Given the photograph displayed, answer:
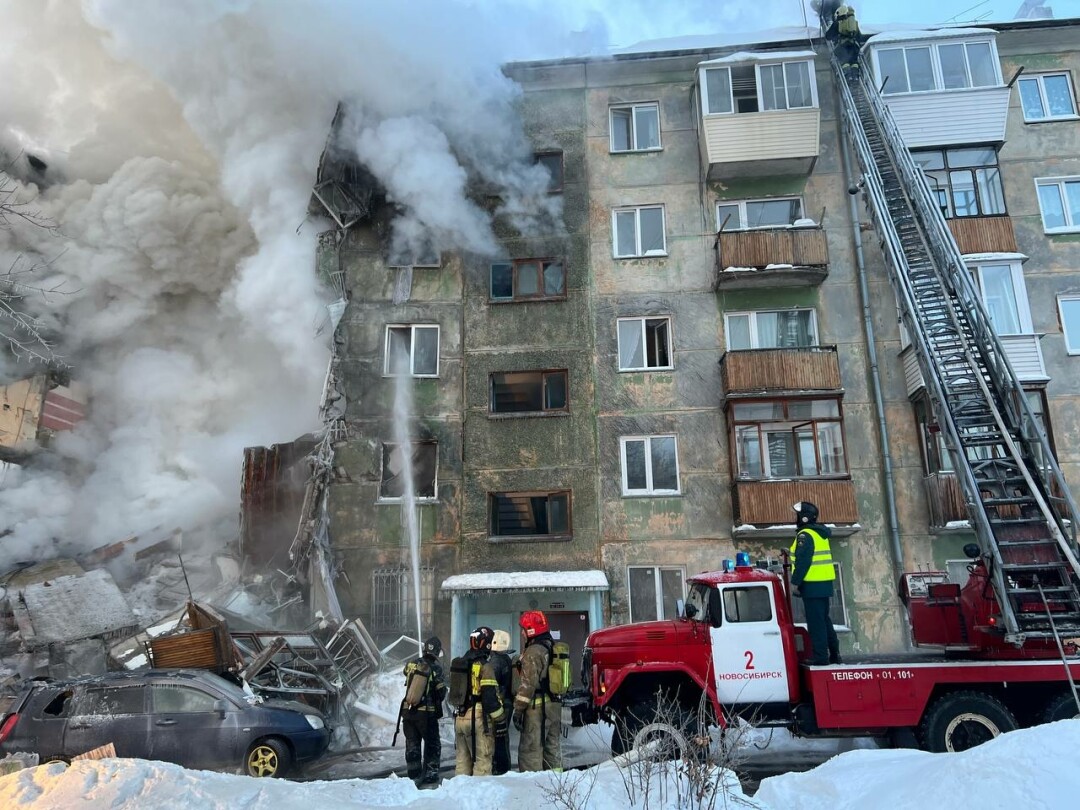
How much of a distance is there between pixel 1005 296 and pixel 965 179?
301 centimetres

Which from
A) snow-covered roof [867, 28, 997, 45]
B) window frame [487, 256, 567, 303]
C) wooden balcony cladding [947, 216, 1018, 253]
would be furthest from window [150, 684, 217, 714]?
snow-covered roof [867, 28, 997, 45]

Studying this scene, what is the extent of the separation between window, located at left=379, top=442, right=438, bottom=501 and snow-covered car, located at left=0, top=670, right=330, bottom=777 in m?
6.84

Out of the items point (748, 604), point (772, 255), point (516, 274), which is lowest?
point (748, 604)

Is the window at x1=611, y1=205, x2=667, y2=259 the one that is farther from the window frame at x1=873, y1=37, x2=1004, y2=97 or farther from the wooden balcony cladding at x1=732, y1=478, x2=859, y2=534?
the wooden balcony cladding at x1=732, y1=478, x2=859, y2=534

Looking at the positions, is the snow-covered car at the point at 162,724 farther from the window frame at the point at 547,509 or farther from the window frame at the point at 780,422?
the window frame at the point at 780,422

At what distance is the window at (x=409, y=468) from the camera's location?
51.3 feet

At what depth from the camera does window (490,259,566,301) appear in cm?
1667

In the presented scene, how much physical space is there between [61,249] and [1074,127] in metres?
26.7

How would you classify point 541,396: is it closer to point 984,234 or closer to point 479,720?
point 479,720

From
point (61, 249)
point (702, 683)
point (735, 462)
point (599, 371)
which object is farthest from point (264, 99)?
point (702, 683)

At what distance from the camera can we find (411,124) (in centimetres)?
1589

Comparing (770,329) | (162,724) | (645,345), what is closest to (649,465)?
(645,345)

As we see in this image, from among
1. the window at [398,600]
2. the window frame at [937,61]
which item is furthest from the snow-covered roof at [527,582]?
the window frame at [937,61]

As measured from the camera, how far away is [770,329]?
53.2 ft
